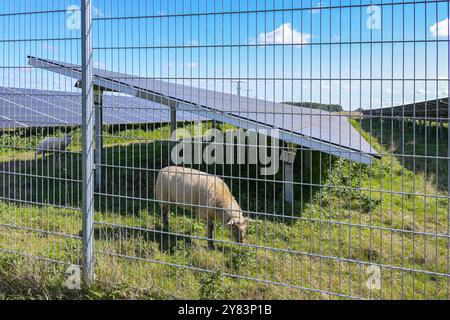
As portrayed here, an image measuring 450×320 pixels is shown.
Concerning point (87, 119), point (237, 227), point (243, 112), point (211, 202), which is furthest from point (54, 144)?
point (243, 112)

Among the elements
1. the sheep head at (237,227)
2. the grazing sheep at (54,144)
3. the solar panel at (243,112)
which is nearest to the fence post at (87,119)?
the solar panel at (243,112)

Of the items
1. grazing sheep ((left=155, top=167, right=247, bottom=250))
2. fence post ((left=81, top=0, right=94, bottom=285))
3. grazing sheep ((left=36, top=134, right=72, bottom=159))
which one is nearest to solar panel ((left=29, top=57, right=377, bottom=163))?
fence post ((left=81, top=0, right=94, bottom=285))

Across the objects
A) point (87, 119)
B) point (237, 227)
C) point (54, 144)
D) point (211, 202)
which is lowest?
point (237, 227)

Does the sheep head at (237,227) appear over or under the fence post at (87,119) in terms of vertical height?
under

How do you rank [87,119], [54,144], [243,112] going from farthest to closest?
[54,144]
[87,119]
[243,112]

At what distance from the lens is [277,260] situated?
574cm

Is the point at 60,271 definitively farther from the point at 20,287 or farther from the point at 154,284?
the point at 154,284

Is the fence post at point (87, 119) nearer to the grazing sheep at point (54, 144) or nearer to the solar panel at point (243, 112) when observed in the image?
the solar panel at point (243, 112)

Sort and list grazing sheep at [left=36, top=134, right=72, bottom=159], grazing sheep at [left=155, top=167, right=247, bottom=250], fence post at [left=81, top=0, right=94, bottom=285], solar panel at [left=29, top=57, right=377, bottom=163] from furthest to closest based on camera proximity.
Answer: grazing sheep at [left=155, top=167, right=247, bottom=250]
grazing sheep at [left=36, top=134, right=72, bottom=159]
fence post at [left=81, top=0, right=94, bottom=285]
solar panel at [left=29, top=57, right=377, bottom=163]

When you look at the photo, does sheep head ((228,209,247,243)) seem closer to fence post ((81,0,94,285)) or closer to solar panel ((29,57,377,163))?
solar panel ((29,57,377,163))

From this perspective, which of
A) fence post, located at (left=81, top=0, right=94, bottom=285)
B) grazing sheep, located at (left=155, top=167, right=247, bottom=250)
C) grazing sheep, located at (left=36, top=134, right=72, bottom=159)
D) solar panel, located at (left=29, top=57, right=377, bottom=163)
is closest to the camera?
solar panel, located at (left=29, top=57, right=377, bottom=163)

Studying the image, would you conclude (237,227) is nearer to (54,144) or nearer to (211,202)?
(211,202)

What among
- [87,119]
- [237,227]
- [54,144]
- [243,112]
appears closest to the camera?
[243,112]
